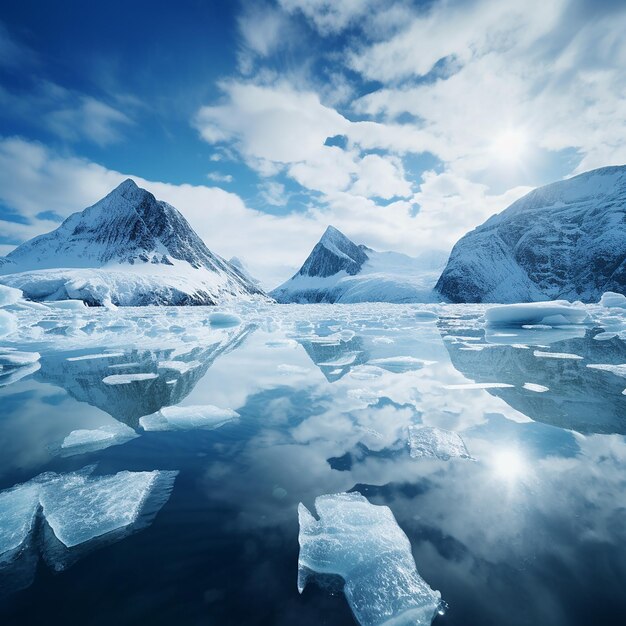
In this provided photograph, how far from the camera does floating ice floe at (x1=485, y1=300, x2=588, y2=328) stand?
17906mm

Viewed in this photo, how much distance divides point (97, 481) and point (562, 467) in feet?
15.2

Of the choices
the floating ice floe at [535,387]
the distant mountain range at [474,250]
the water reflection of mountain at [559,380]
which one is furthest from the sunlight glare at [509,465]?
the distant mountain range at [474,250]

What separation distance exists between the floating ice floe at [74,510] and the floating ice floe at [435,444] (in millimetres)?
2672

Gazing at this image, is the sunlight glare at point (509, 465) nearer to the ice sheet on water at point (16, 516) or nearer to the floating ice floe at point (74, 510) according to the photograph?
the floating ice floe at point (74, 510)

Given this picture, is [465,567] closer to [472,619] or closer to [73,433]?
[472,619]

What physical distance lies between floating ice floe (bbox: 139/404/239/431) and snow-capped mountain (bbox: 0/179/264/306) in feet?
257

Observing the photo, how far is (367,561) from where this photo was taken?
2.24 metres

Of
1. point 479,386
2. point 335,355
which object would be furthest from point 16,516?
point 335,355

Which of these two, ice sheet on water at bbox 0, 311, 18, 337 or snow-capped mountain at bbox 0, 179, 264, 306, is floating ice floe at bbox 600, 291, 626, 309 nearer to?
ice sheet on water at bbox 0, 311, 18, 337

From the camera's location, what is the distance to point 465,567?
222cm

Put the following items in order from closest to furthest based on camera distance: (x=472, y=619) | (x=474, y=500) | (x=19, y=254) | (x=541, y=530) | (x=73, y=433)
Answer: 1. (x=472, y=619)
2. (x=541, y=530)
3. (x=474, y=500)
4. (x=73, y=433)
5. (x=19, y=254)

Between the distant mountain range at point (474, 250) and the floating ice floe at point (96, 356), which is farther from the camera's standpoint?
the distant mountain range at point (474, 250)

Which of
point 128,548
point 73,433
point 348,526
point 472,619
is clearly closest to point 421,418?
point 348,526

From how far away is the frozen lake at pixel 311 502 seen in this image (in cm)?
196
